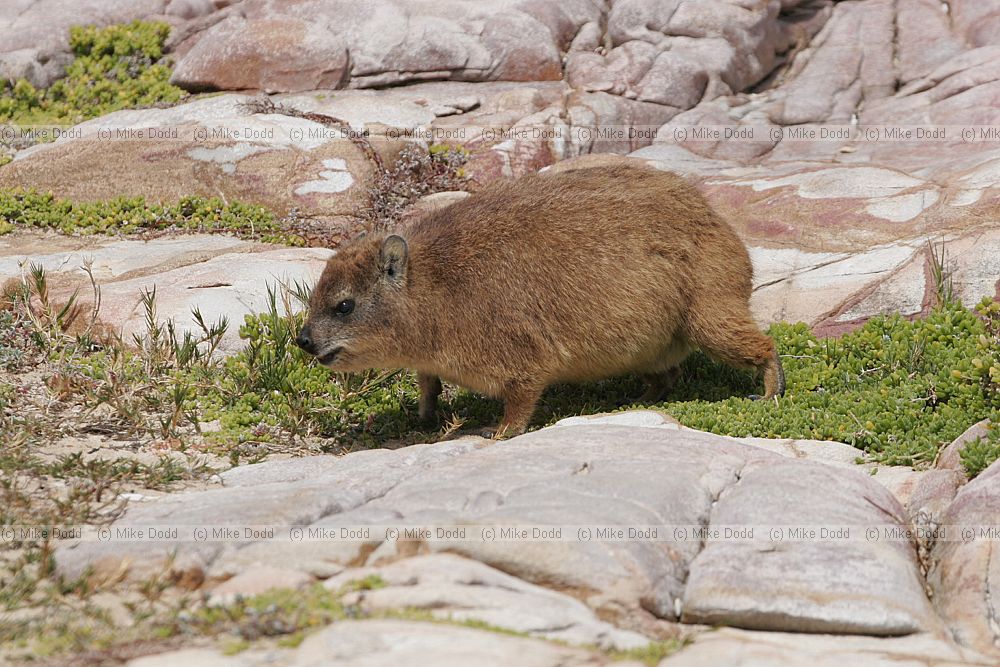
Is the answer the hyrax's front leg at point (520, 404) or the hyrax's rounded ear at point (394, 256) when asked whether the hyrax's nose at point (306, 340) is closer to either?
the hyrax's rounded ear at point (394, 256)

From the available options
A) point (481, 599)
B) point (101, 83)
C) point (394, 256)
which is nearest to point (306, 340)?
point (394, 256)

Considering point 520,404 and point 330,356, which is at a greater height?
point 330,356

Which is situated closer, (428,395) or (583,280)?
(583,280)

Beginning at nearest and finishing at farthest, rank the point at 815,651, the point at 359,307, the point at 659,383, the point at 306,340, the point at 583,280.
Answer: the point at 815,651, the point at 306,340, the point at 359,307, the point at 583,280, the point at 659,383

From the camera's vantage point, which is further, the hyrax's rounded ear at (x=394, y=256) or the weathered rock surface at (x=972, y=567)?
the hyrax's rounded ear at (x=394, y=256)

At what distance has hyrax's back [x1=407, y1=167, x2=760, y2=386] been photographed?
24.0ft

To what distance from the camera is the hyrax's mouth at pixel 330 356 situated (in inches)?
281

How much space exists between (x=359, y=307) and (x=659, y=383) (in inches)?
97.9

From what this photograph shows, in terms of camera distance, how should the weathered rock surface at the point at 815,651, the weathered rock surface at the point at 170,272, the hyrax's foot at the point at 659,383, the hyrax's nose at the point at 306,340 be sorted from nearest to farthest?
1. the weathered rock surface at the point at 815,651
2. the hyrax's nose at the point at 306,340
3. the hyrax's foot at the point at 659,383
4. the weathered rock surface at the point at 170,272

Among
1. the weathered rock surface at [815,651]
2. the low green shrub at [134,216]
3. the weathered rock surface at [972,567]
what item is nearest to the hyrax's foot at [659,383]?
the weathered rock surface at [972,567]

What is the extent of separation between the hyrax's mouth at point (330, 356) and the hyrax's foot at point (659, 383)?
2.42 m

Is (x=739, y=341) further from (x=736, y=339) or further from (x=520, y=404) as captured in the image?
(x=520, y=404)

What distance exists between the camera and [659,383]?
26.8ft

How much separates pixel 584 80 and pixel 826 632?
10.2m
